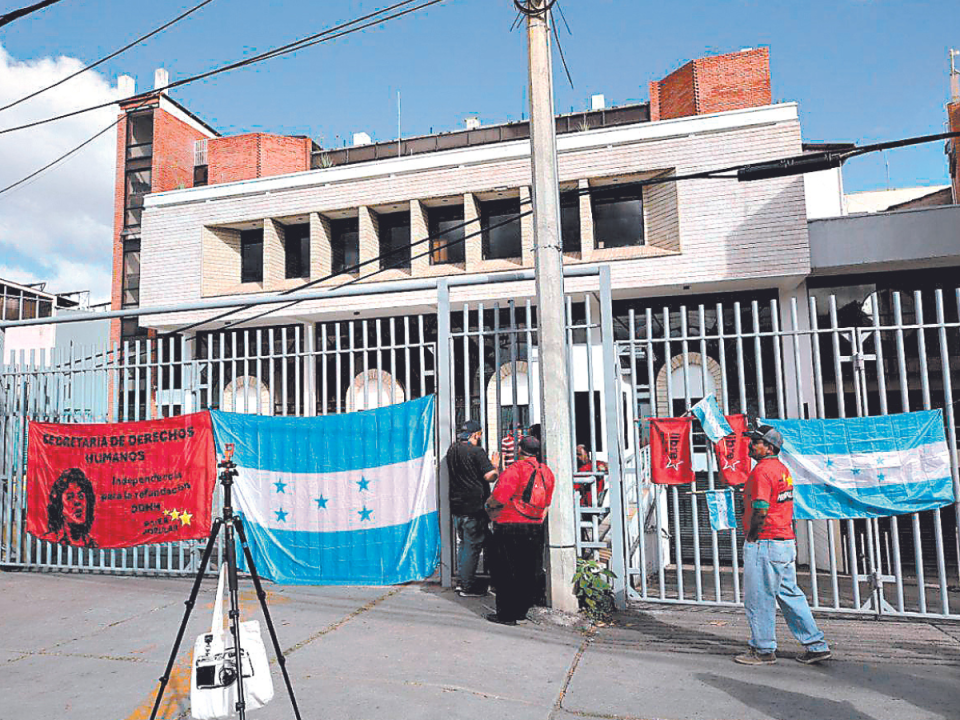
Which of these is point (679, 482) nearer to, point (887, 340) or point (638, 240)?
point (887, 340)

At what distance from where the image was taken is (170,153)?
891 inches

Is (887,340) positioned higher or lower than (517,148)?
lower

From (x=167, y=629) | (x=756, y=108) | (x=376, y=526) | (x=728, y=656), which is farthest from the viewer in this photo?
(x=756, y=108)

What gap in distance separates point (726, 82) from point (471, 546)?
12.5m

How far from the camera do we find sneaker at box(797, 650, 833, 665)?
5.55 m

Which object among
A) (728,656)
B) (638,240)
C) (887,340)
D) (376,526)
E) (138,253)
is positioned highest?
(138,253)

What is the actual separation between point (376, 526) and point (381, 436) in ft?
3.24

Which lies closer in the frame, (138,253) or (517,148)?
(517,148)

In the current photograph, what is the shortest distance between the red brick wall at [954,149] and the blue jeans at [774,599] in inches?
613

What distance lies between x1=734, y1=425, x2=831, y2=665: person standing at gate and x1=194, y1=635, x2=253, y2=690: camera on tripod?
372cm

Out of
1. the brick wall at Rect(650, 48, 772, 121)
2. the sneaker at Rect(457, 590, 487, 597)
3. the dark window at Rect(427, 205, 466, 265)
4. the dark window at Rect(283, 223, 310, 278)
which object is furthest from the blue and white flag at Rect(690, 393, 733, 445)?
the dark window at Rect(283, 223, 310, 278)

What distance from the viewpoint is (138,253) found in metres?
21.9

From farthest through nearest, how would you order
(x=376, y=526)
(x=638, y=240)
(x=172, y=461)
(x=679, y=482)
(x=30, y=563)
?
1. (x=638, y=240)
2. (x=30, y=563)
3. (x=172, y=461)
4. (x=376, y=526)
5. (x=679, y=482)

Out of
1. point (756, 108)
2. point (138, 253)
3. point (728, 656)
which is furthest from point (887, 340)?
point (138, 253)
